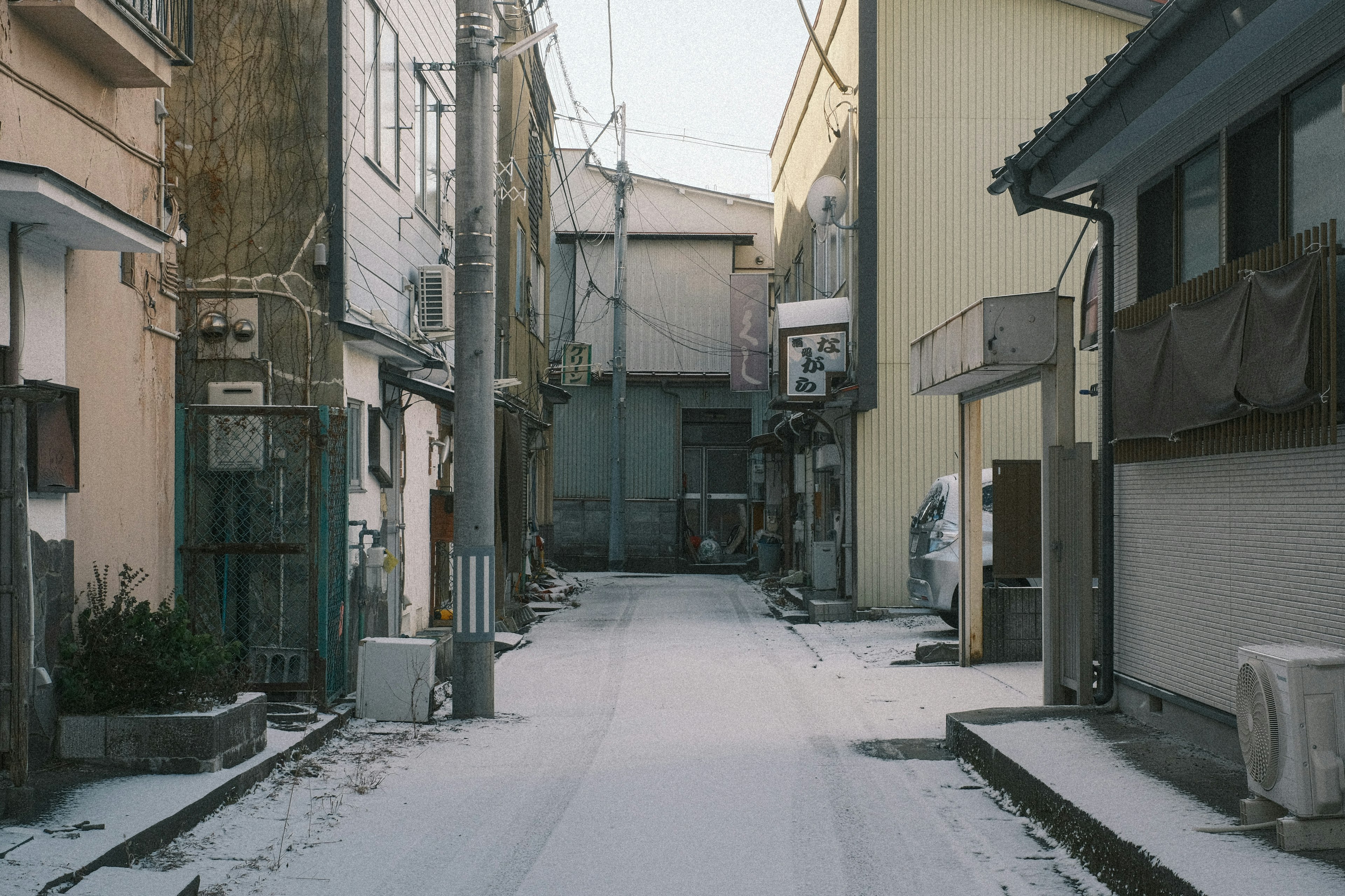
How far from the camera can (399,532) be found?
13.7m

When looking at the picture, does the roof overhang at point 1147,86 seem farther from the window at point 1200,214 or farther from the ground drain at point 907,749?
the ground drain at point 907,749

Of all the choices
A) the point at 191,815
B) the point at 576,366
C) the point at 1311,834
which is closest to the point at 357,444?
the point at 191,815

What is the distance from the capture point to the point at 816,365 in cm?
1812

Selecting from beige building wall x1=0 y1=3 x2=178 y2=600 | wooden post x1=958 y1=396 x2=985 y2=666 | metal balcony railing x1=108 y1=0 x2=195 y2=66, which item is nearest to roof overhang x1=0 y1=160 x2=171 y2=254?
beige building wall x1=0 y1=3 x2=178 y2=600

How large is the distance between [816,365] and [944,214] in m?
2.84

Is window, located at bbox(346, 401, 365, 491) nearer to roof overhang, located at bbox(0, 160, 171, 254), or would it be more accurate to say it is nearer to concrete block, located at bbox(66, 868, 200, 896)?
roof overhang, located at bbox(0, 160, 171, 254)

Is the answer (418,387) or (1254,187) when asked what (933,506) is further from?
(1254,187)

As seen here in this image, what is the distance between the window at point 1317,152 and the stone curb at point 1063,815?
127 inches

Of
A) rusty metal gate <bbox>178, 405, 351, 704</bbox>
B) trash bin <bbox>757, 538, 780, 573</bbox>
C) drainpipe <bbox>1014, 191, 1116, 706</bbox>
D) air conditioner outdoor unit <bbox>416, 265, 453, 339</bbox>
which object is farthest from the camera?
trash bin <bbox>757, 538, 780, 573</bbox>

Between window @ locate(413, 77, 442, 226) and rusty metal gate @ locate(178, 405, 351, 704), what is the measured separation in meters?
5.49

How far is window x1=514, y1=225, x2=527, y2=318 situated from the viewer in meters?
21.9

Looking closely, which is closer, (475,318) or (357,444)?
(475,318)

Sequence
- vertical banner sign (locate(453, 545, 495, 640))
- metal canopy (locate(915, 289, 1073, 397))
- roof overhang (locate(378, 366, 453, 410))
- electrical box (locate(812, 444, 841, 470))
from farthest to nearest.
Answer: electrical box (locate(812, 444, 841, 470))
roof overhang (locate(378, 366, 453, 410))
vertical banner sign (locate(453, 545, 495, 640))
metal canopy (locate(915, 289, 1073, 397))

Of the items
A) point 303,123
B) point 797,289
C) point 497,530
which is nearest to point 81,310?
point 303,123
